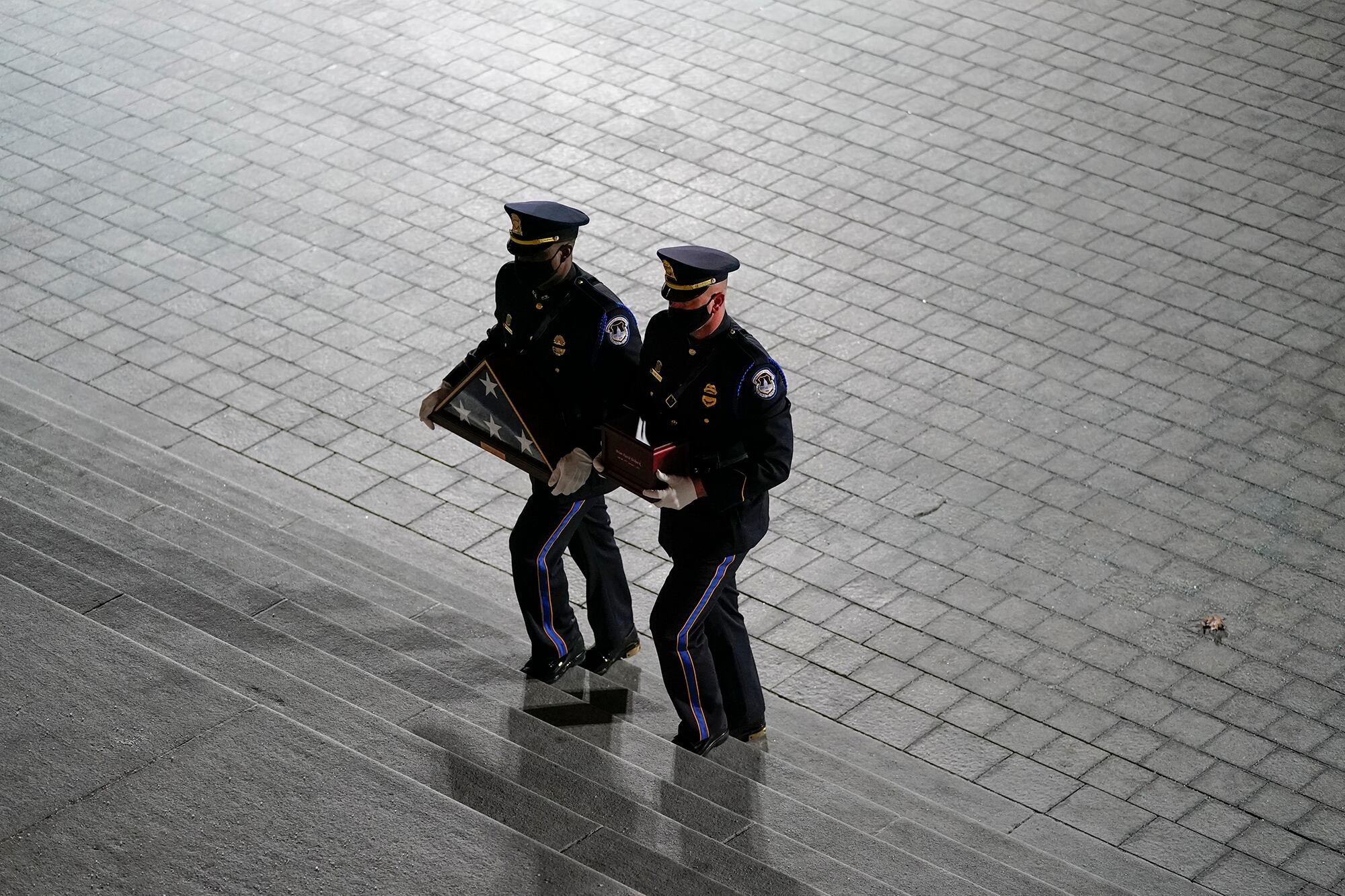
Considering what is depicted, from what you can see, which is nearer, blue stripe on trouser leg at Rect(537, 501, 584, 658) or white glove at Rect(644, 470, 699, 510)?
white glove at Rect(644, 470, 699, 510)

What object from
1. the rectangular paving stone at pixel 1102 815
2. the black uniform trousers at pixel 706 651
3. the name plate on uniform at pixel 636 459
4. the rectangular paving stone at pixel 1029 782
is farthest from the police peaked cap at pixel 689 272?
the rectangular paving stone at pixel 1102 815

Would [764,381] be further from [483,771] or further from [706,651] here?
[483,771]

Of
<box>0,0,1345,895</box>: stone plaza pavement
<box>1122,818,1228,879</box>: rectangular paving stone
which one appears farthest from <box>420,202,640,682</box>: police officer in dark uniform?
<box>1122,818,1228,879</box>: rectangular paving stone

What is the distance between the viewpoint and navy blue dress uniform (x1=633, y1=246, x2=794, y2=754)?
5227 mm

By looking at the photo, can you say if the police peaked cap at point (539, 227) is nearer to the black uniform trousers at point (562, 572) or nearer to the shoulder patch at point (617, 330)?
the shoulder patch at point (617, 330)

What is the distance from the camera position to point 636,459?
5.23 meters

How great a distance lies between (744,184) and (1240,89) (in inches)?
147

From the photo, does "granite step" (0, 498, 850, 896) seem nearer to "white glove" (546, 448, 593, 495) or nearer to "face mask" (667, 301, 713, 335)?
"white glove" (546, 448, 593, 495)

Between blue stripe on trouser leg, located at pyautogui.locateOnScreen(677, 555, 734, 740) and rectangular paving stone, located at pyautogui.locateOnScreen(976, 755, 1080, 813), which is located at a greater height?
blue stripe on trouser leg, located at pyautogui.locateOnScreen(677, 555, 734, 740)

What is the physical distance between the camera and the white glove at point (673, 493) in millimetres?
5219

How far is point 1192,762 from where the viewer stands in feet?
20.5

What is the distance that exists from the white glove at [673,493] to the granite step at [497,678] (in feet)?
3.33

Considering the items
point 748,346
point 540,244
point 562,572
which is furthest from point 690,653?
point 540,244

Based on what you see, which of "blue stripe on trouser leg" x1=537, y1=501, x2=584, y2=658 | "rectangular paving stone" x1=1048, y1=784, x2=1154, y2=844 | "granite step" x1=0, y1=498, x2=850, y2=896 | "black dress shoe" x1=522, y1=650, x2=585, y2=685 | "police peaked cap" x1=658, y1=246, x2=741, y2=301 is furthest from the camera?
"black dress shoe" x1=522, y1=650, x2=585, y2=685
